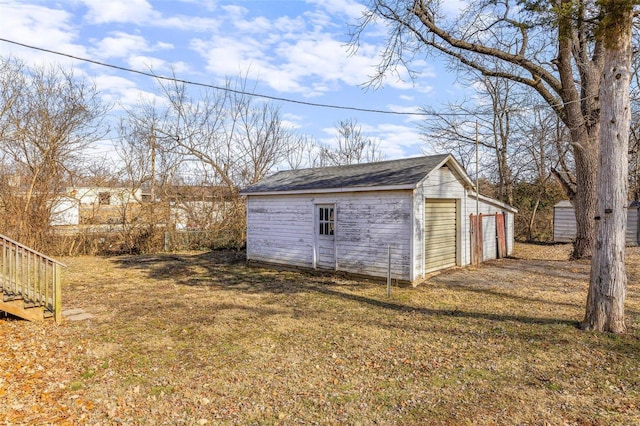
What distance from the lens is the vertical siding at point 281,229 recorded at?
35.7 feet

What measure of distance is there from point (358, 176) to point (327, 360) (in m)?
6.49

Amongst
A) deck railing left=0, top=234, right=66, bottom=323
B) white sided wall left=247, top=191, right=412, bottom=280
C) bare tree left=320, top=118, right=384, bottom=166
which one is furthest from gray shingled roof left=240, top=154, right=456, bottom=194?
bare tree left=320, top=118, right=384, bottom=166

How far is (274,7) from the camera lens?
9.05m

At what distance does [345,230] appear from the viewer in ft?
32.6

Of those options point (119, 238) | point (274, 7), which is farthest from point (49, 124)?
point (274, 7)

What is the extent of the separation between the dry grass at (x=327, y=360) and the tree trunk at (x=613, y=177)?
48 cm

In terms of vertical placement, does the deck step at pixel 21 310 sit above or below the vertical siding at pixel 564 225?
below

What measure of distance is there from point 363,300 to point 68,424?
5.27m

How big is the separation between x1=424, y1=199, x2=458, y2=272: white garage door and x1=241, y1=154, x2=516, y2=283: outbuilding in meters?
0.03

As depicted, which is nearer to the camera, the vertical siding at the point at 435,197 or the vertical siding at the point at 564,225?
the vertical siding at the point at 435,197

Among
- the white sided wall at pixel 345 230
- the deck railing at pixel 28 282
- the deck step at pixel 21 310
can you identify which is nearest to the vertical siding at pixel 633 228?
the white sided wall at pixel 345 230

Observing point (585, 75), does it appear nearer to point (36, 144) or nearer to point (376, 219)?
point (376, 219)

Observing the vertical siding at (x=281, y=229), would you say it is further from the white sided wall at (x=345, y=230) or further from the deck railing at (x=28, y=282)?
the deck railing at (x=28, y=282)

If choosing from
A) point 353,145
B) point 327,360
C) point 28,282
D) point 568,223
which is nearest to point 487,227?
point 568,223
